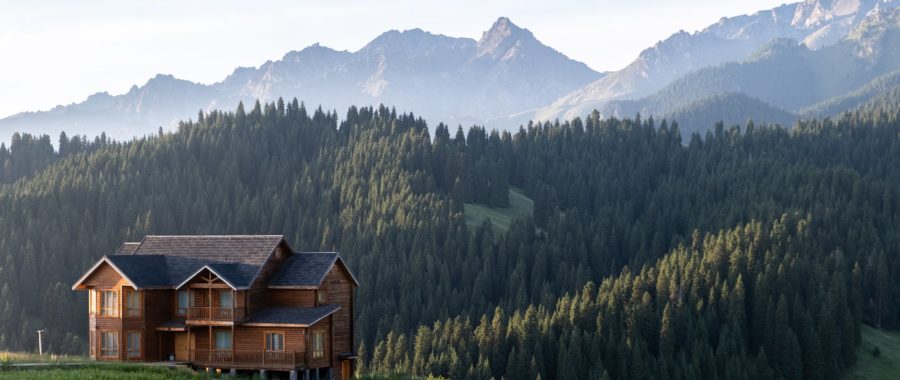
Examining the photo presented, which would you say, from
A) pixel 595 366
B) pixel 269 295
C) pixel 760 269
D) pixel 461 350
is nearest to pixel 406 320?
pixel 461 350

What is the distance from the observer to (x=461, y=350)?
533ft

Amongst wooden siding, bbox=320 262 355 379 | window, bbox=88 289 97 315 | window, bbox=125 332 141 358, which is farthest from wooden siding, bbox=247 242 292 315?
window, bbox=88 289 97 315

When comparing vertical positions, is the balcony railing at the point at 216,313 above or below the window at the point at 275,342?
above

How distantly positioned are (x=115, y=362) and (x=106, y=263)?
8389mm

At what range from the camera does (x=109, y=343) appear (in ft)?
268

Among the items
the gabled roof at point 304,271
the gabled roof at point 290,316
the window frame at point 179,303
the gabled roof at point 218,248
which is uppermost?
the gabled roof at point 218,248

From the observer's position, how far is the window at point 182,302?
81625 mm

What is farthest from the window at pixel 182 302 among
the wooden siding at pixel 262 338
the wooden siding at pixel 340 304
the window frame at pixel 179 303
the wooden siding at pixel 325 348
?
the wooden siding at pixel 340 304

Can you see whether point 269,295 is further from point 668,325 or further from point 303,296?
point 668,325

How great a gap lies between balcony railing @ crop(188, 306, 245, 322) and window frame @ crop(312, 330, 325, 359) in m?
5.14

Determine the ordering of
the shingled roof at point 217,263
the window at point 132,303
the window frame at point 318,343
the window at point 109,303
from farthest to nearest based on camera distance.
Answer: the window at point 109,303, the window at point 132,303, the window frame at point 318,343, the shingled roof at point 217,263

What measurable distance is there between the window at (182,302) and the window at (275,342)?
665cm

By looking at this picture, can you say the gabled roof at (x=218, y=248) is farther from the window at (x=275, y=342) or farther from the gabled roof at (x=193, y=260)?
the window at (x=275, y=342)

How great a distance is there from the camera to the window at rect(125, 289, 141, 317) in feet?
265
